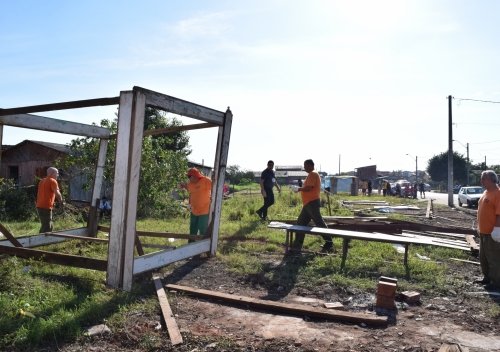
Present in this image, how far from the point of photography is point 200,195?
26.0 feet

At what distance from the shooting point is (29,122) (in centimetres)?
683

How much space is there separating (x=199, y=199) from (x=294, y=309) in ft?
12.2

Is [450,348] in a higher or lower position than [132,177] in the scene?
lower

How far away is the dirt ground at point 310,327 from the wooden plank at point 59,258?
101 cm

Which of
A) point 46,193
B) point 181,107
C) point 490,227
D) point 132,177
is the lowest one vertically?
point 490,227

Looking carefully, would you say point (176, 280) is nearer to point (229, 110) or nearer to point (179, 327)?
point (179, 327)

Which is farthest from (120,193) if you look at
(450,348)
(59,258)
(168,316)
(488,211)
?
(488,211)

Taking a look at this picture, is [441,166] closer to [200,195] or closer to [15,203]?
[15,203]

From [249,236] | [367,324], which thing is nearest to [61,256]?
[367,324]

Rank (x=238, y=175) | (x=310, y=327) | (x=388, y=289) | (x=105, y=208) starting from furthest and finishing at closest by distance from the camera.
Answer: (x=238, y=175) < (x=105, y=208) < (x=388, y=289) < (x=310, y=327)

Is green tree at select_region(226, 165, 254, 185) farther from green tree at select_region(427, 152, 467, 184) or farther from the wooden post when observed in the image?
the wooden post

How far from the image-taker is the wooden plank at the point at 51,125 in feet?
21.8

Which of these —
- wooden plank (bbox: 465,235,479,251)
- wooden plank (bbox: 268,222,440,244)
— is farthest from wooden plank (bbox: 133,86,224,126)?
wooden plank (bbox: 465,235,479,251)

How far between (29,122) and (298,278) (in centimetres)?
502
